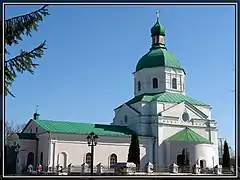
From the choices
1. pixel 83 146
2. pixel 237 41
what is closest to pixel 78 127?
pixel 83 146

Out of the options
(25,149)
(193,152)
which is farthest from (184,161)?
(25,149)

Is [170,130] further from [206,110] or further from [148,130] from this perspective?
[206,110]

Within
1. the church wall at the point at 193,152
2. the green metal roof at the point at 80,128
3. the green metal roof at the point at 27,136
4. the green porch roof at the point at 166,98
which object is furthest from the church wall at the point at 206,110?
the green metal roof at the point at 27,136

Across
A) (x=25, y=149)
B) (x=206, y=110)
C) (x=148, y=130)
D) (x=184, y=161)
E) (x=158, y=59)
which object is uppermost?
(x=158, y=59)

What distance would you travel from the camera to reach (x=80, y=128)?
→ 111 feet

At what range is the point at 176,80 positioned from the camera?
40281 mm

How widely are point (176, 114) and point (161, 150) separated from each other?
4119mm

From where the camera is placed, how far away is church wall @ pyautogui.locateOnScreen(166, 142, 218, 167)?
33906 millimetres

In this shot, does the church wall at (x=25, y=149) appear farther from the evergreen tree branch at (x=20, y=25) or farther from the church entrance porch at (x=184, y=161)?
the evergreen tree branch at (x=20, y=25)

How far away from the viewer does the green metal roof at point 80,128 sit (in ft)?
107

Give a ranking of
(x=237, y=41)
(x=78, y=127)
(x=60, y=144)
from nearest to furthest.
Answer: (x=237, y=41), (x=60, y=144), (x=78, y=127)

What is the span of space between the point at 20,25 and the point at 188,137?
27784 millimetres

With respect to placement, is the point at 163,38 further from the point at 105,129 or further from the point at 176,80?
the point at 105,129

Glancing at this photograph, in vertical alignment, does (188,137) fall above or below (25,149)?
above
